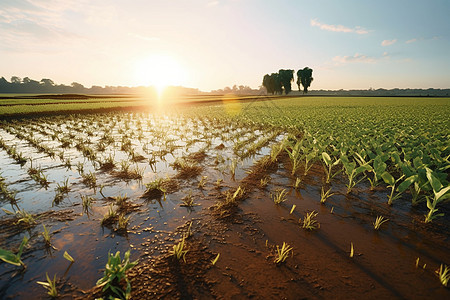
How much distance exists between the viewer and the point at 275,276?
2357 millimetres

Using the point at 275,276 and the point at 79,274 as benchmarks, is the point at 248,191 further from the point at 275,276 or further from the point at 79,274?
the point at 79,274

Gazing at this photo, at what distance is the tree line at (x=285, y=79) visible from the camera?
83.4 m

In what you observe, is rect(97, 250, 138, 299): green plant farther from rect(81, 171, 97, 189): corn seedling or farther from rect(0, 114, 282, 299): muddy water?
rect(81, 171, 97, 189): corn seedling

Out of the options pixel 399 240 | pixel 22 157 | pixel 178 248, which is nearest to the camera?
pixel 178 248

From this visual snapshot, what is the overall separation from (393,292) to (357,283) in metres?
0.35

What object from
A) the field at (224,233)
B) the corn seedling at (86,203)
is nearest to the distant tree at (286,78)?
the field at (224,233)

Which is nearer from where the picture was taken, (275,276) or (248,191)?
(275,276)

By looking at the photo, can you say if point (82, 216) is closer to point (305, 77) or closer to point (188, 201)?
point (188, 201)

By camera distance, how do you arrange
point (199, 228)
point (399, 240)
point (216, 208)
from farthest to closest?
point (216, 208)
point (199, 228)
point (399, 240)

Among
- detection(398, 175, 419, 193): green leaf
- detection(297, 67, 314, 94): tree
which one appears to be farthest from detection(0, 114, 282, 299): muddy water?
detection(297, 67, 314, 94): tree

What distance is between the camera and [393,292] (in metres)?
2.18

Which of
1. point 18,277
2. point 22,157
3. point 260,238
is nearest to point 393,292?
point 260,238

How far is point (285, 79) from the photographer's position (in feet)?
276

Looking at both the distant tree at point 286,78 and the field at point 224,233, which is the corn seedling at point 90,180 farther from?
the distant tree at point 286,78
